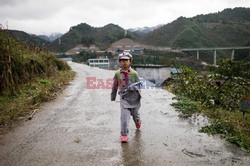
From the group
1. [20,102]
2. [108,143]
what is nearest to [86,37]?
[20,102]

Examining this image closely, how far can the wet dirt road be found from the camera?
267 centimetres

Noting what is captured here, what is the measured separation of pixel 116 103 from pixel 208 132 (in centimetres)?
311

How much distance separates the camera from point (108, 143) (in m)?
3.24

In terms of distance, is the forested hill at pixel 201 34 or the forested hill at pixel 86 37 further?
the forested hill at pixel 86 37

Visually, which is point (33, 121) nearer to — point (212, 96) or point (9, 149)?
point (9, 149)

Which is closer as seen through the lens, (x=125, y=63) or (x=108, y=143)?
(x=108, y=143)

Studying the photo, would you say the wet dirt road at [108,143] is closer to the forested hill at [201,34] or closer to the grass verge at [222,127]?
the grass verge at [222,127]

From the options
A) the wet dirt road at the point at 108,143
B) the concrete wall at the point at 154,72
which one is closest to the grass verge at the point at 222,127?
the wet dirt road at the point at 108,143

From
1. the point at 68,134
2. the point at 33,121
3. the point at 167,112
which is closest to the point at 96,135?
the point at 68,134

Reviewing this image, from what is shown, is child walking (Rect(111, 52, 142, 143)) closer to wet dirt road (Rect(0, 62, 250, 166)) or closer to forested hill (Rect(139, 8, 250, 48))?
wet dirt road (Rect(0, 62, 250, 166))

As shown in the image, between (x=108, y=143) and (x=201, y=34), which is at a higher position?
(x=201, y=34)

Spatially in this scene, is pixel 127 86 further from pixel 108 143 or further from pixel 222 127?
pixel 222 127

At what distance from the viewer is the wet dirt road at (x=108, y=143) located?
267 cm

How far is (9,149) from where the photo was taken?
3051mm
